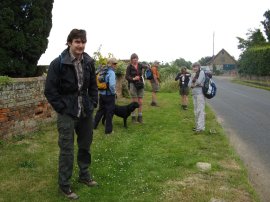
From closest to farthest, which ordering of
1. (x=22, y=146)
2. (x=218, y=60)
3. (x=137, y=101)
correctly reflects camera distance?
(x=22, y=146) → (x=137, y=101) → (x=218, y=60)

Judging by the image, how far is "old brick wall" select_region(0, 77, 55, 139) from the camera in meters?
8.04

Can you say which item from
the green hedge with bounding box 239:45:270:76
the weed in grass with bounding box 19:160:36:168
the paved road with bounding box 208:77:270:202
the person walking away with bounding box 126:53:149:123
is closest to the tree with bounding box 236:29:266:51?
the green hedge with bounding box 239:45:270:76

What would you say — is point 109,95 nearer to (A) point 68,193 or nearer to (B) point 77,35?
(B) point 77,35

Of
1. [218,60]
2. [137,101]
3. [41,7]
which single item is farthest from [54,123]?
[218,60]

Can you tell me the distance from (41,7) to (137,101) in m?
3.96

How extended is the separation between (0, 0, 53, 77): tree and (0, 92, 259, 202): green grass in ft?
7.62

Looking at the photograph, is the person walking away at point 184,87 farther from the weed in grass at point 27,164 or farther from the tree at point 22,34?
the weed in grass at point 27,164

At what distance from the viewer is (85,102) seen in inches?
211

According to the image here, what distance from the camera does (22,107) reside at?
342 inches

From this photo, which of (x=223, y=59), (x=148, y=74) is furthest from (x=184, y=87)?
(x=223, y=59)

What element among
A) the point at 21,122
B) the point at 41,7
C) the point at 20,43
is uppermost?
the point at 41,7

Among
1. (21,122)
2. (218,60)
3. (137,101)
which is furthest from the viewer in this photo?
(218,60)

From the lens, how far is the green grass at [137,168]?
5.32 m

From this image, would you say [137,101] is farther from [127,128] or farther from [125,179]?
[125,179]
